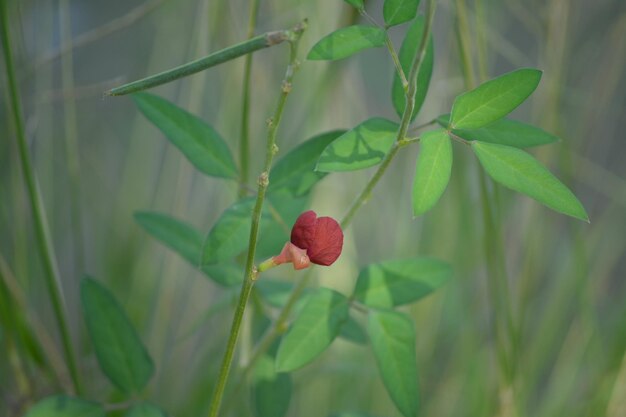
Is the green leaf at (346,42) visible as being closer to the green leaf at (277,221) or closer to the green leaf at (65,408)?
the green leaf at (277,221)

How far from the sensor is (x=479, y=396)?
97 centimetres

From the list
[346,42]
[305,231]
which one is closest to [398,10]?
[346,42]

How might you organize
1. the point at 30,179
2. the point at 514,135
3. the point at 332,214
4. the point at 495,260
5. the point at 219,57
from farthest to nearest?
the point at 332,214 < the point at 495,260 < the point at 30,179 < the point at 514,135 < the point at 219,57

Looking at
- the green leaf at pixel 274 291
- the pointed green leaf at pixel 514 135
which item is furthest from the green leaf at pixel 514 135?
the green leaf at pixel 274 291

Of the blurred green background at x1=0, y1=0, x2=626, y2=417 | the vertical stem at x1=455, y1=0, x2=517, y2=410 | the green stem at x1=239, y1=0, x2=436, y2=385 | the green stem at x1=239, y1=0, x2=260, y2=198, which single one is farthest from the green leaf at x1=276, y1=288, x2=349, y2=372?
the blurred green background at x1=0, y1=0, x2=626, y2=417

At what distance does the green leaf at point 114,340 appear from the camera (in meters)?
0.51

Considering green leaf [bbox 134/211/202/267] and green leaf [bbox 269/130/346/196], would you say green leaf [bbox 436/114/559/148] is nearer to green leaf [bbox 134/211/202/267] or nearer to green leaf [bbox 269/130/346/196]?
green leaf [bbox 269/130/346/196]

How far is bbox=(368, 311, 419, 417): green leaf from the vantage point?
44 cm

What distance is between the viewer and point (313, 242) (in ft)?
1.21

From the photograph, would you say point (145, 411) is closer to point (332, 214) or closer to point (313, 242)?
point (313, 242)

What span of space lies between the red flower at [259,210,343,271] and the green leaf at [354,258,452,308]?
135 mm

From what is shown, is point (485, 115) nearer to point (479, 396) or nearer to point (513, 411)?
point (513, 411)

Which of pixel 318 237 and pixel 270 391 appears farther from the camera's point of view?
pixel 270 391

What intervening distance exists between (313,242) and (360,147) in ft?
0.25
